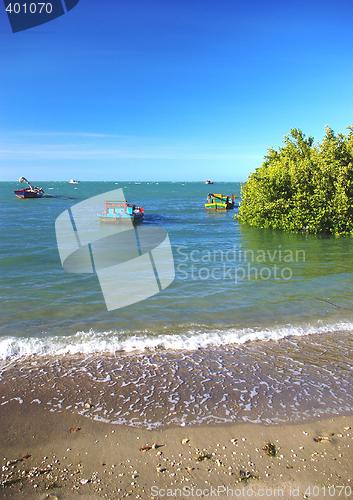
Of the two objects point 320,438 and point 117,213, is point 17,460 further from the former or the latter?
point 117,213

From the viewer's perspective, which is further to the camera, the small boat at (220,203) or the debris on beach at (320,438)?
the small boat at (220,203)

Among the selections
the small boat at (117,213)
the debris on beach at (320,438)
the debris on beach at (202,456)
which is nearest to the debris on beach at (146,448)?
the debris on beach at (202,456)

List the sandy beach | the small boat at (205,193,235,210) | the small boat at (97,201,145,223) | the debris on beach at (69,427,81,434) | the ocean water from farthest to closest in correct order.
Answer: the small boat at (205,193,235,210)
the small boat at (97,201,145,223)
the ocean water
the debris on beach at (69,427,81,434)
the sandy beach

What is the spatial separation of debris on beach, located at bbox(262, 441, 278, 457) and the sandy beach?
0.05ft

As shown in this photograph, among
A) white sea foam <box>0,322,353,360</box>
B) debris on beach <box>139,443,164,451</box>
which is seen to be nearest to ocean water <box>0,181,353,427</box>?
white sea foam <box>0,322,353,360</box>

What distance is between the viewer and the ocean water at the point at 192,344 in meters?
6.94

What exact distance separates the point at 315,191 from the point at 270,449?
85.8 ft

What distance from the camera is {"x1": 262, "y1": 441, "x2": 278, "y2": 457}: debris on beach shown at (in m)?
5.44

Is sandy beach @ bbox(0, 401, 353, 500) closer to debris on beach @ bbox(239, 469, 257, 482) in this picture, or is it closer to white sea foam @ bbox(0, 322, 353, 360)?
debris on beach @ bbox(239, 469, 257, 482)

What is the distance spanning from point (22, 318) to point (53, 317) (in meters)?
0.90

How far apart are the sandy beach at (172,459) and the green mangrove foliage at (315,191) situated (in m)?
24.8

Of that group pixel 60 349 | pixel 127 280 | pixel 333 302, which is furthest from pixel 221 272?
pixel 60 349

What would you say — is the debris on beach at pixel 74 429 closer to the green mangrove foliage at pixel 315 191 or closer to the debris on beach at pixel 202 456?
the debris on beach at pixel 202 456

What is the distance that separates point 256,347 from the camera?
9391 mm
